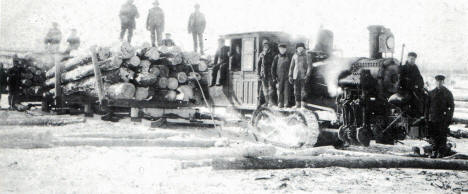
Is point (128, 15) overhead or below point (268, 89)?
overhead

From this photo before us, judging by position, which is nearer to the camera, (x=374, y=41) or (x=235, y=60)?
(x=374, y=41)

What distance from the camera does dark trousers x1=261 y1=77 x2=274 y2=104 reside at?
1032cm

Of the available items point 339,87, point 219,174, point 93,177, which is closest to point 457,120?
point 339,87

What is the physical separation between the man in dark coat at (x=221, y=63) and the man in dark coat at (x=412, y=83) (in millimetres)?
4807

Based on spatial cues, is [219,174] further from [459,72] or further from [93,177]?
[459,72]

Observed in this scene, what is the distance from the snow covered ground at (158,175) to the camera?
5.17 m

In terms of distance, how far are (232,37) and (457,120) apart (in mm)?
6663

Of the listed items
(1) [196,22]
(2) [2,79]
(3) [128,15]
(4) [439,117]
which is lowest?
(4) [439,117]

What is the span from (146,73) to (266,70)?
3.86 m

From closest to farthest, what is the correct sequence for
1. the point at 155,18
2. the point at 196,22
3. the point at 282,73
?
1. the point at 282,73
2. the point at 196,22
3. the point at 155,18

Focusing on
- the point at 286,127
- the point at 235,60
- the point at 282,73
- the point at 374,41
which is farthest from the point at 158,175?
the point at 235,60

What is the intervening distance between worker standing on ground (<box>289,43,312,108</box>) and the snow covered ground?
2.95 metres

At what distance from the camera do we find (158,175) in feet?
18.9

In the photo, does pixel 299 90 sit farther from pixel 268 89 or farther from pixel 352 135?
pixel 352 135
